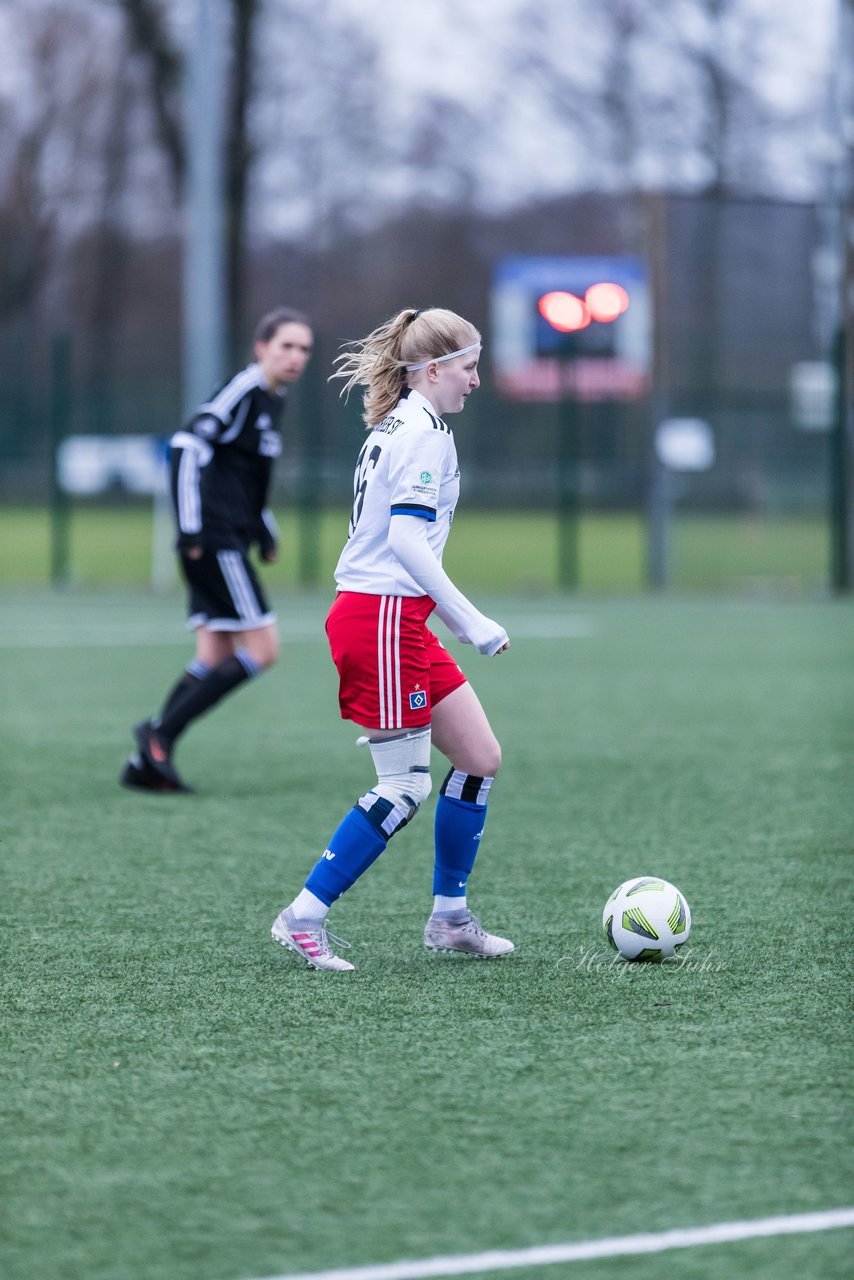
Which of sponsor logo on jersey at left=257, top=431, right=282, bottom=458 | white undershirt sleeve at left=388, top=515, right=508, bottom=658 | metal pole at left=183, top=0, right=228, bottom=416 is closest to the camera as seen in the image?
white undershirt sleeve at left=388, top=515, right=508, bottom=658

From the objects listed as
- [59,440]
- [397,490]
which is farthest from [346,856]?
[59,440]

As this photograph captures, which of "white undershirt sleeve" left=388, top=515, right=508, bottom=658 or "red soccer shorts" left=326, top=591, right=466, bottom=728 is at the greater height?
"white undershirt sleeve" left=388, top=515, right=508, bottom=658

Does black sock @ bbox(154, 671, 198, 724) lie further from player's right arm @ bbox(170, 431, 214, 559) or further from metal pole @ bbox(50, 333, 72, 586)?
metal pole @ bbox(50, 333, 72, 586)

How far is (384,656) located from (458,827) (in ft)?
1.89

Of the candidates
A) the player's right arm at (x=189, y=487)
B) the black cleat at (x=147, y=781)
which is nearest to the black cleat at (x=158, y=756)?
the black cleat at (x=147, y=781)

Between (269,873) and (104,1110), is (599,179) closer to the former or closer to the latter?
(269,873)

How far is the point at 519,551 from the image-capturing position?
24797 mm

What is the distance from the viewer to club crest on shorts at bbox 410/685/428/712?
15.2ft

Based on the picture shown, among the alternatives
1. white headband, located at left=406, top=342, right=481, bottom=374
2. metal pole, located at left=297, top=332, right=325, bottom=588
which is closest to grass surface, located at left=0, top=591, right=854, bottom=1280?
white headband, located at left=406, top=342, right=481, bottom=374

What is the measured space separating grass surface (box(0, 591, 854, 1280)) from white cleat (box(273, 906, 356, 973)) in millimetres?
60

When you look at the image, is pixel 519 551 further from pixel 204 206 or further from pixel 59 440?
pixel 204 206

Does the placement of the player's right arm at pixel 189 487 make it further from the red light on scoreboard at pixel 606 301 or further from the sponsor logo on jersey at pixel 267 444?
the red light on scoreboard at pixel 606 301

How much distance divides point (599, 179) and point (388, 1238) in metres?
35.3

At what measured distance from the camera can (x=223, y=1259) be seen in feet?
9.39
